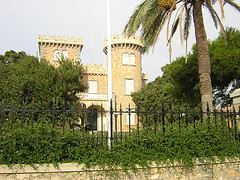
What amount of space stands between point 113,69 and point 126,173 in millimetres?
24164

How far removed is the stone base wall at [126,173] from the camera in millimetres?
4566

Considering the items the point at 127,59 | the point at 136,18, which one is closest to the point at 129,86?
the point at 127,59

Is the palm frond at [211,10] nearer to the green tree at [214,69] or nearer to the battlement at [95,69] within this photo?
the green tree at [214,69]

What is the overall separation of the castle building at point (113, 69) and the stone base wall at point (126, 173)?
21.7 meters

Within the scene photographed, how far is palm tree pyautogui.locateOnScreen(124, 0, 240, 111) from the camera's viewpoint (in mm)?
7160

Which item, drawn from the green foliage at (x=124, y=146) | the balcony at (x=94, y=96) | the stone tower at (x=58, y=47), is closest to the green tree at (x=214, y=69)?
the green foliage at (x=124, y=146)

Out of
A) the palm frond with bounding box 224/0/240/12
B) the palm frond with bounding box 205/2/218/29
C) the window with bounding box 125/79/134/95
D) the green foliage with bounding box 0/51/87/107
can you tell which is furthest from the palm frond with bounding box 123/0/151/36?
the window with bounding box 125/79/134/95

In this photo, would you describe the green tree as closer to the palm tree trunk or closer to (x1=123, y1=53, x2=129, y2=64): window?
the palm tree trunk

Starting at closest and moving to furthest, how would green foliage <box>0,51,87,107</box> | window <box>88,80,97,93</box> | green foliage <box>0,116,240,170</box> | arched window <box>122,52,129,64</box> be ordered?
green foliage <box>0,116,240,170</box>, green foliage <box>0,51,87,107</box>, arched window <box>122,52,129,64</box>, window <box>88,80,97,93</box>

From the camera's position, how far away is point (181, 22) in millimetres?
7070

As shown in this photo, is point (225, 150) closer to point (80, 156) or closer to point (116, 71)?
point (80, 156)

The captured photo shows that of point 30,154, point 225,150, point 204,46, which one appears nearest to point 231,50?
point 204,46

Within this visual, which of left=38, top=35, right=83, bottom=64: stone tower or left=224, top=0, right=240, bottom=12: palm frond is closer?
left=224, top=0, right=240, bottom=12: palm frond

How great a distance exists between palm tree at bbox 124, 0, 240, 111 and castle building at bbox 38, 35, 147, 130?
1902 cm
